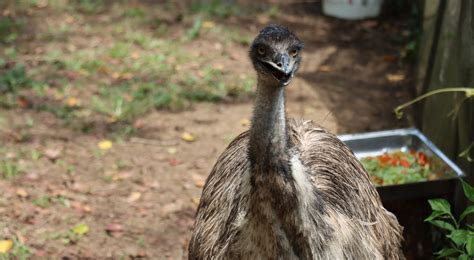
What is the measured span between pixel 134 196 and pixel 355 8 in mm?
3908

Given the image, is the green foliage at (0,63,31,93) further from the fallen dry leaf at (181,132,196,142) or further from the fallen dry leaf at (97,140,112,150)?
the fallen dry leaf at (181,132,196,142)

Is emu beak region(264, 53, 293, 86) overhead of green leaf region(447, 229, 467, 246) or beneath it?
overhead

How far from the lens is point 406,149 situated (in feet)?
15.0

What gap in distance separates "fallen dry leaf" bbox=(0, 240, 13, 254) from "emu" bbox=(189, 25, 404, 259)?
1.37m

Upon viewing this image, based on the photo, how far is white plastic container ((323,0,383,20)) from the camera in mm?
7594

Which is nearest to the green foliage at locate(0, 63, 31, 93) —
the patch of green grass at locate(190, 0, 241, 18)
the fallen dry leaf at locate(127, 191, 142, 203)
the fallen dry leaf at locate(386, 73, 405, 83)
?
the fallen dry leaf at locate(127, 191, 142, 203)

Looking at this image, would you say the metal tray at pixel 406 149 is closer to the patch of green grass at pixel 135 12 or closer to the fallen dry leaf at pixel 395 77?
the fallen dry leaf at pixel 395 77

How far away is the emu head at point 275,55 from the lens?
228 centimetres

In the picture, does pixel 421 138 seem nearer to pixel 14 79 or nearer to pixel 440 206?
pixel 440 206

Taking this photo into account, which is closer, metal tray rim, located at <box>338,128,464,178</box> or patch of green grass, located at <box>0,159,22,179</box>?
metal tray rim, located at <box>338,128,464,178</box>

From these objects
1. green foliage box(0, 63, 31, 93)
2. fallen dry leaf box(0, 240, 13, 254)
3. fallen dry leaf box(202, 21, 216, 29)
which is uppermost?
green foliage box(0, 63, 31, 93)

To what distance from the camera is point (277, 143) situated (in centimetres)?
230

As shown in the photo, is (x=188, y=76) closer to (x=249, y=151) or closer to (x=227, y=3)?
(x=227, y=3)

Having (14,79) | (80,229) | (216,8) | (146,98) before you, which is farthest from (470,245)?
(216,8)
